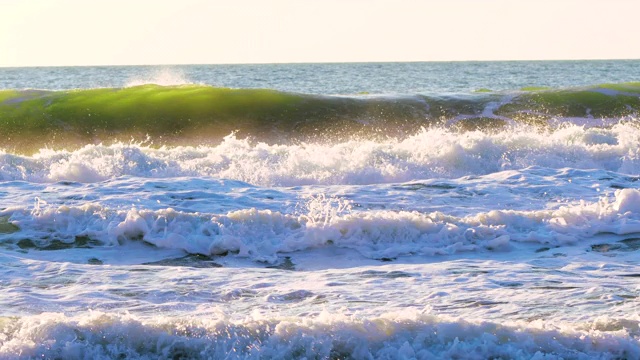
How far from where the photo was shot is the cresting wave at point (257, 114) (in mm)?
19797

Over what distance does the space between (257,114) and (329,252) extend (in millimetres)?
13246

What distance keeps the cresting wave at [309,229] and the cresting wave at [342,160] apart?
3.67 meters

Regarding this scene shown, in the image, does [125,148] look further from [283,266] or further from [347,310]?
[347,310]

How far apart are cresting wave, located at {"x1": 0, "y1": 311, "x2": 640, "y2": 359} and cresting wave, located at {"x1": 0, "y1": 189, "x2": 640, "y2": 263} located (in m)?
2.69

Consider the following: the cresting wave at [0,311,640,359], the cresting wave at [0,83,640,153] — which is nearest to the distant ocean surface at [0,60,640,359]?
the cresting wave at [0,311,640,359]

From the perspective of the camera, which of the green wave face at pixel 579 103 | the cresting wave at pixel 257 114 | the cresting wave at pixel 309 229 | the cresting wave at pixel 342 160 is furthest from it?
the green wave face at pixel 579 103

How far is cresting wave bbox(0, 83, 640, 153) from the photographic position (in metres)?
19.8

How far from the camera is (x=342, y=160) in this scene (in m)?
13.3

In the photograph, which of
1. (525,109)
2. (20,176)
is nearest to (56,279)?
(20,176)

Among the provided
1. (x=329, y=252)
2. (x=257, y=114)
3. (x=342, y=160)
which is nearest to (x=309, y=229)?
(x=329, y=252)

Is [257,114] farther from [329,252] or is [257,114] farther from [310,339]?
[310,339]

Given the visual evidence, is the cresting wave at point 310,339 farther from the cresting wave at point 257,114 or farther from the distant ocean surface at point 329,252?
the cresting wave at point 257,114

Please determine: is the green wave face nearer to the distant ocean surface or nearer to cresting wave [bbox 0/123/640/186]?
the distant ocean surface

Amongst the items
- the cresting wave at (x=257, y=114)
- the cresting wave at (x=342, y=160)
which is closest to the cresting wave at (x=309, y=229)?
the cresting wave at (x=342, y=160)
